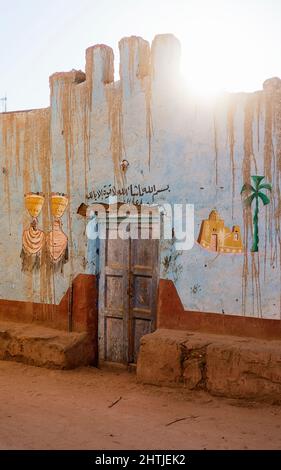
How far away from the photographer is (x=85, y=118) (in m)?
6.62

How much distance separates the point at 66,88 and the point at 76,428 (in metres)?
4.54

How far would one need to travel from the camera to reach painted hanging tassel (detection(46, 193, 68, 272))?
6805 mm

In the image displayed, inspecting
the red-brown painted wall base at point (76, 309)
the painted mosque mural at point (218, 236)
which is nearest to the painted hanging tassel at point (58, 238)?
the red-brown painted wall base at point (76, 309)

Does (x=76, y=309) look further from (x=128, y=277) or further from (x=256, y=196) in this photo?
(x=256, y=196)

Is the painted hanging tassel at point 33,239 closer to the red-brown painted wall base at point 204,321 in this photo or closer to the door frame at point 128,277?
the door frame at point 128,277

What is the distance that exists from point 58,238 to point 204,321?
2.43m

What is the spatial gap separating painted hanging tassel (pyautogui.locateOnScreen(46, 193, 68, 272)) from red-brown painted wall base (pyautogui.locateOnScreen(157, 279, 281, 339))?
160cm

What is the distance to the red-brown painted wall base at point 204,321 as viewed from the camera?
17.4 feet

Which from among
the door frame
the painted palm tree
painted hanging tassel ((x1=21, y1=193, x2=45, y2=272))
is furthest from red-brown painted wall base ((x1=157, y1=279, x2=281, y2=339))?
painted hanging tassel ((x1=21, y1=193, x2=45, y2=272))

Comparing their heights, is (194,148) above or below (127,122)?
below

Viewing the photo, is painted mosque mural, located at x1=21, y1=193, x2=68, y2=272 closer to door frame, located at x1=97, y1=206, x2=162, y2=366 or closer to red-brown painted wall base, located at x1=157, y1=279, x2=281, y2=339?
door frame, located at x1=97, y1=206, x2=162, y2=366

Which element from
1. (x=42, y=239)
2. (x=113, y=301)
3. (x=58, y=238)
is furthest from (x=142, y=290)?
(x=42, y=239)
